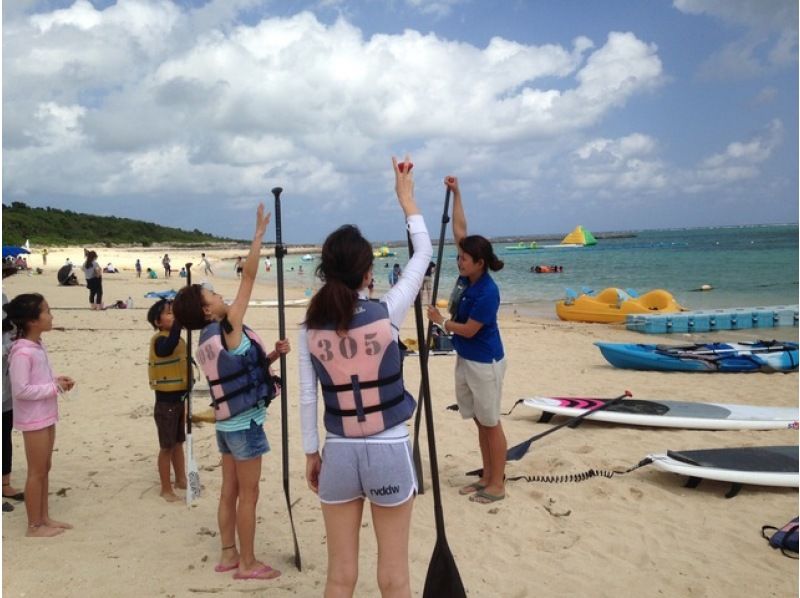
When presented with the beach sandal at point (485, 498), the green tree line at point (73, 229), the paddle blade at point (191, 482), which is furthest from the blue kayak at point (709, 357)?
the green tree line at point (73, 229)

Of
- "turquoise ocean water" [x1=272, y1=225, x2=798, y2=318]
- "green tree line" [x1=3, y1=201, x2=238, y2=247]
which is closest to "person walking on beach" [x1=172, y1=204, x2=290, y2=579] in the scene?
"turquoise ocean water" [x1=272, y1=225, x2=798, y2=318]

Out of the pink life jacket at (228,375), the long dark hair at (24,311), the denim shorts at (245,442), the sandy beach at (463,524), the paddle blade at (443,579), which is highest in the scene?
the long dark hair at (24,311)

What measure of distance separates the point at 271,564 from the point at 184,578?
1.64ft

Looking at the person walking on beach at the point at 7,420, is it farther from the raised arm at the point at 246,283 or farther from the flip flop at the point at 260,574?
the flip flop at the point at 260,574

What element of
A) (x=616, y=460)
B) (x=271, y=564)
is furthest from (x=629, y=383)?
(x=271, y=564)

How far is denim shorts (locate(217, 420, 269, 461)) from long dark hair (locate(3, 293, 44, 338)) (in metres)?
1.54

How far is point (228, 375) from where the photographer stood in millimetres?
3400

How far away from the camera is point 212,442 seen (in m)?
6.26

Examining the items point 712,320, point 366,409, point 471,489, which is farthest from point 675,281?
point 366,409

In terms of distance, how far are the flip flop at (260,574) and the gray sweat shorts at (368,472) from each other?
149 centimetres

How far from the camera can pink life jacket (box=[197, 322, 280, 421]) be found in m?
3.37

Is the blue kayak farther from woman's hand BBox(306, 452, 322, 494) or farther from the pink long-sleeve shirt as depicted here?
woman's hand BBox(306, 452, 322, 494)

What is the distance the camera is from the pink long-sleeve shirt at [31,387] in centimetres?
393

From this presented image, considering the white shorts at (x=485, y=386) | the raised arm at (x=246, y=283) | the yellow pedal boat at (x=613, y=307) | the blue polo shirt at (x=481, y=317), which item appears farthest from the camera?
the yellow pedal boat at (x=613, y=307)
